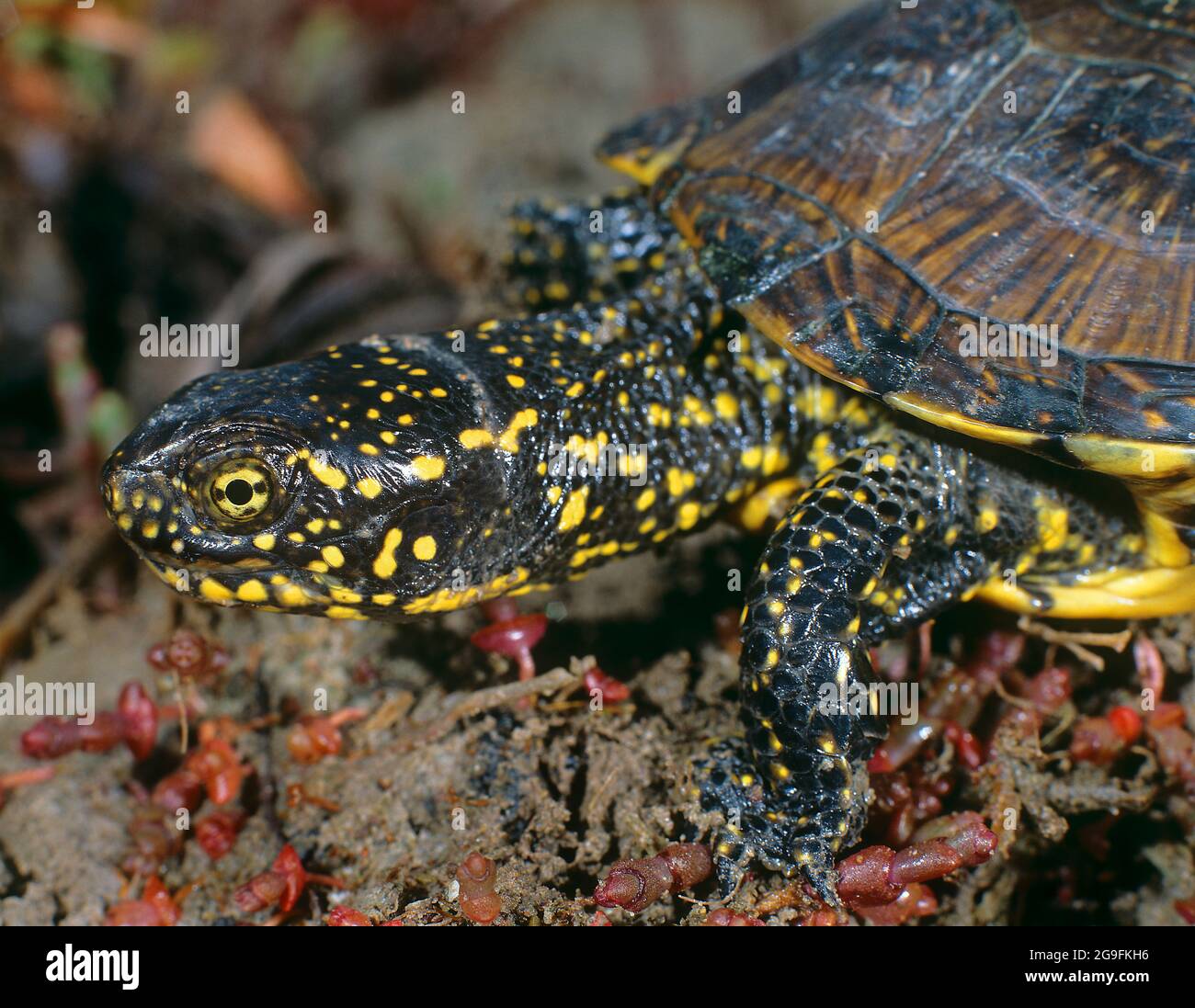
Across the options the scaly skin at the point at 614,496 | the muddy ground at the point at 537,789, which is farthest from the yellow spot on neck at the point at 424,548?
the muddy ground at the point at 537,789

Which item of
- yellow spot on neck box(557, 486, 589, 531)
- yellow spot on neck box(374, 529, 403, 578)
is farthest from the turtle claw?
yellow spot on neck box(374, 529, 403, 578)

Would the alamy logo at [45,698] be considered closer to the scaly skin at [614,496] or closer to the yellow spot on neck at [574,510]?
the scaly skin at [614,496]

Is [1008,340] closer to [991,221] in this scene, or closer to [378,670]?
[991,221]

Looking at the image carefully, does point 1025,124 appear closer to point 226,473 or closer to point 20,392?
point 226,473

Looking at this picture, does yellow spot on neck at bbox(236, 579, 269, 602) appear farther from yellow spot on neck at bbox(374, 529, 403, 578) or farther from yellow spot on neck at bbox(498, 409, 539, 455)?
yellow spot on neck at bbox(498, 409, 539, 455)
